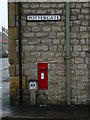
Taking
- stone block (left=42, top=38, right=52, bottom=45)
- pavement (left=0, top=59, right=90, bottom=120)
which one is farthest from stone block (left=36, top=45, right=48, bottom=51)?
pavement (left=0, top=59, right=90, bottom=120)

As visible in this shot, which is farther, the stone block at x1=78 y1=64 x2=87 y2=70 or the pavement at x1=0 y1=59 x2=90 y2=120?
the stone block at x1=78 y1=64 x2=87 y2=70

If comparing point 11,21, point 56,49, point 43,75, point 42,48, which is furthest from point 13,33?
point 43,75

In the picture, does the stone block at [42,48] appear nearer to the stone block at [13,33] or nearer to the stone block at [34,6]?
the stone block at [13,33]

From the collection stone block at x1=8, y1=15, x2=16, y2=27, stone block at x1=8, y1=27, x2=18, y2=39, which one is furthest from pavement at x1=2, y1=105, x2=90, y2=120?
stone block at x1=8, y1=15, x2=16, y2=27

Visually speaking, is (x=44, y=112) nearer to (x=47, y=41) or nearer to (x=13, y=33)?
(x=47, y=41)

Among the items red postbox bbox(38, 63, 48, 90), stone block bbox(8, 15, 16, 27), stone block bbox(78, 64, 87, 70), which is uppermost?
stone block bbox(8, 15, 16, 27)

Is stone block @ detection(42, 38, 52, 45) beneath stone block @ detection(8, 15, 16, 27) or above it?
beneath

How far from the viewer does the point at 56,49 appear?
929 cm

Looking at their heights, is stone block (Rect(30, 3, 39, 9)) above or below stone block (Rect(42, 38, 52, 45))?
above

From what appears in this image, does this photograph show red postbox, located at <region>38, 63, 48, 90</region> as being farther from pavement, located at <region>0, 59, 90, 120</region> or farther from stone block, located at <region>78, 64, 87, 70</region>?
stone block, located at <region>78, 64, 87, 70</region>

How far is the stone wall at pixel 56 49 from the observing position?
30.3 feet

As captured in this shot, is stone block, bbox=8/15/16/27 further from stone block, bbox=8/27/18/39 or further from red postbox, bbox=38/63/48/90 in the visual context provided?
red postbox, bbox=38/63/48/90

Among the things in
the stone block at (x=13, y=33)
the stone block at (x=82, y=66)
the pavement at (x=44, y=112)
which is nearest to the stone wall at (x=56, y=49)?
the stone block at (x=82, y=66)

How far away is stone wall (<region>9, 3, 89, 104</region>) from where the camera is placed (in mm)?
9242
